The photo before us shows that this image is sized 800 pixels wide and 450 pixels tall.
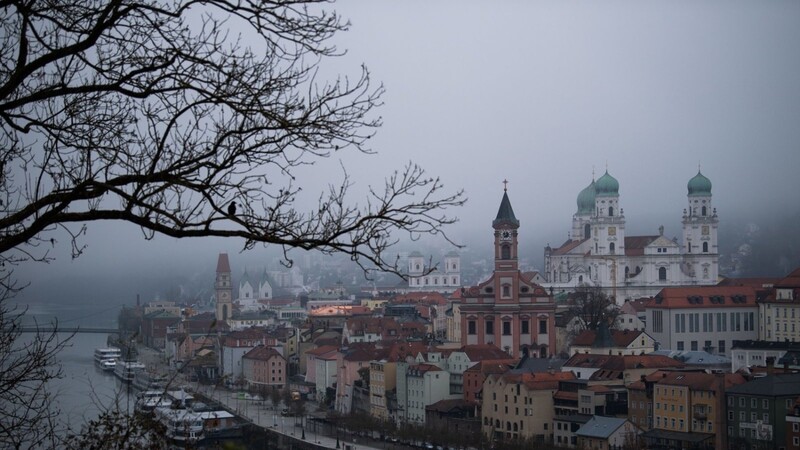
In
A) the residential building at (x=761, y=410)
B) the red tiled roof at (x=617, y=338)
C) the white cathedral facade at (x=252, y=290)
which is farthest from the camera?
the white cathedral facade at (x=252, y=290)

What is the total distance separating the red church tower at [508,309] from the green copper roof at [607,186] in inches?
564

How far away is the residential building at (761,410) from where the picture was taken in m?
17.3

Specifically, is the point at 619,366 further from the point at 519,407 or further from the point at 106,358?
the point at 106,358

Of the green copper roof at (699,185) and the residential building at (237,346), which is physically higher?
the green copper roof at (699,185)

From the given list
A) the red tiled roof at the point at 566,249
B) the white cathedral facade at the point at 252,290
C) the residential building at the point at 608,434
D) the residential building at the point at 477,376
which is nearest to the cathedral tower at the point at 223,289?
the white cathedral facade at the point at 252,290

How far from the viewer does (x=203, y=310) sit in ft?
200

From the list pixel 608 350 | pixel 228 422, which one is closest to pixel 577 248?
pixel 608 350

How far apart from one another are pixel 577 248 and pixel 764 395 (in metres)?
29.3

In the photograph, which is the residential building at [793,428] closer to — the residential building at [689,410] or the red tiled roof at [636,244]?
the residential building at [689,410]

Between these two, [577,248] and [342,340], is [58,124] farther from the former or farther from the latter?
[577,248]

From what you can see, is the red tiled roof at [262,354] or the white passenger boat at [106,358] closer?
the white passenger boat at [106,358]

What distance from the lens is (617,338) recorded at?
26922 millimetres

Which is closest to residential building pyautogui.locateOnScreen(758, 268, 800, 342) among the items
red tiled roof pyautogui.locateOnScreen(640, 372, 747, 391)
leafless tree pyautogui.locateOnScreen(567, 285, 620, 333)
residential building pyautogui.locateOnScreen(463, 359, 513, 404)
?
leafless tree pyautogui.locateOnScreen(567, 285, 620, 333)

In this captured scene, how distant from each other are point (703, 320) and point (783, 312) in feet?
11.1
